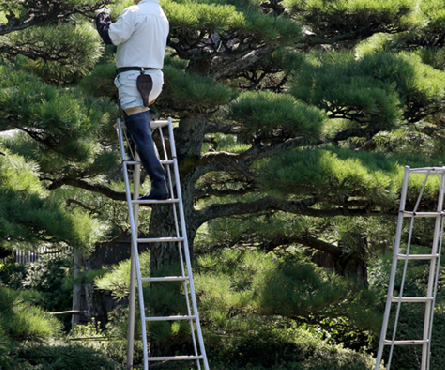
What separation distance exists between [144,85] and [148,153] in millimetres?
403

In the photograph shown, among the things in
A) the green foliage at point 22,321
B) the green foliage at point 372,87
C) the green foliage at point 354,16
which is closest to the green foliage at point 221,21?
the green foliage at point 372,87

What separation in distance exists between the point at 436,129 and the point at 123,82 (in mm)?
3418

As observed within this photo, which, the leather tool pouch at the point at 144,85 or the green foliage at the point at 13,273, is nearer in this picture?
the leather tool pouch at the point at 144,85

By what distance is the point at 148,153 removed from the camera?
12.1 feet

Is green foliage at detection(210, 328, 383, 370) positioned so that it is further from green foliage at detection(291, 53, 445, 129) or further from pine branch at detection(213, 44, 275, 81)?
pine branch at detection(213, 44, 275, 81)

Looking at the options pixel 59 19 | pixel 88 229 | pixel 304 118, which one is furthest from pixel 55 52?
pixel 304 118

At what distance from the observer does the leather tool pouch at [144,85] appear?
3.59 meters

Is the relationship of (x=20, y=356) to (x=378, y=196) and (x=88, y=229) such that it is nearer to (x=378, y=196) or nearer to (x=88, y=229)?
(x=88, y=229)

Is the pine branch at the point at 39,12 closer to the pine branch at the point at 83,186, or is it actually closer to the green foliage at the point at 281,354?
the pine branch at the point at 83,186

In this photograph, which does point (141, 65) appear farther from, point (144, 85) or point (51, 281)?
point (51, 281)

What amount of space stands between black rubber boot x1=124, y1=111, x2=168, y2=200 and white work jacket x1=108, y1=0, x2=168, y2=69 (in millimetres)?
325

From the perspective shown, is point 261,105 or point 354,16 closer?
point 261,105

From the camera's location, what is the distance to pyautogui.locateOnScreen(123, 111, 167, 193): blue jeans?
3.65 meters

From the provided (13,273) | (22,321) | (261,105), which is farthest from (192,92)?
(13,273)
